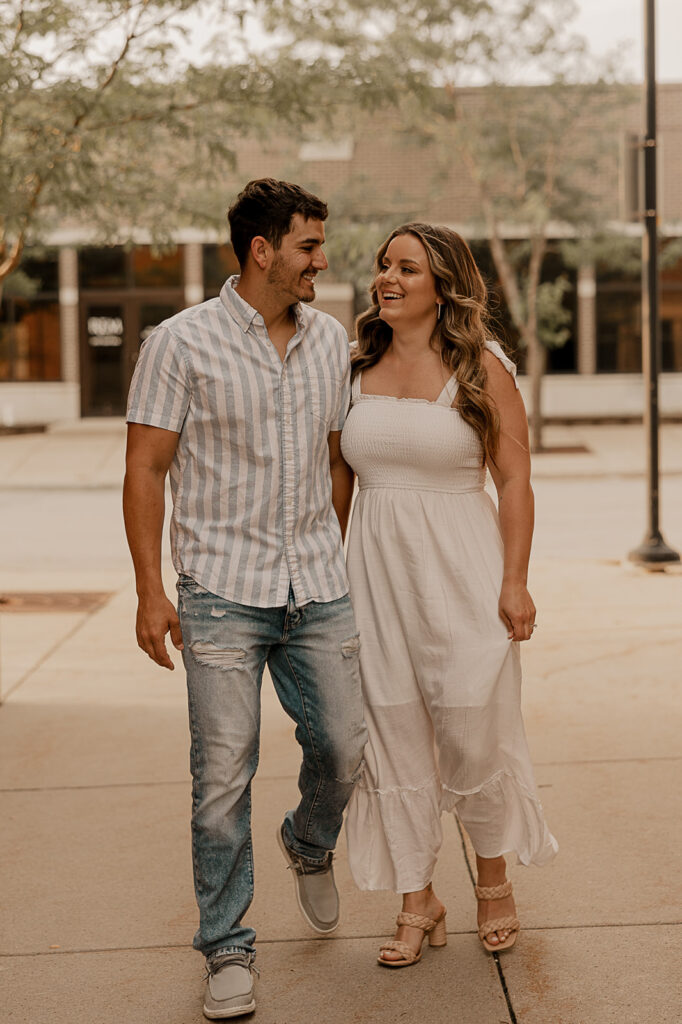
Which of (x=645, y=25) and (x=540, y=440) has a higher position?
(x=645, y=25)

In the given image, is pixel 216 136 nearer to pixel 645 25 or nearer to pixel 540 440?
pixel 645 25

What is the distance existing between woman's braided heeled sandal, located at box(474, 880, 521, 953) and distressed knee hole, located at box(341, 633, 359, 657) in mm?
773

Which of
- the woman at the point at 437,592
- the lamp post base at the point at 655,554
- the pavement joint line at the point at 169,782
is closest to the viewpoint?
the woman at the point at 437,592

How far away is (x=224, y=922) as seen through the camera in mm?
3383

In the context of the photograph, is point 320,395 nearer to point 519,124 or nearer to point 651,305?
Result: point 651,305

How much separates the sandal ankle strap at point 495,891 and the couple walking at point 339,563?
0.02m

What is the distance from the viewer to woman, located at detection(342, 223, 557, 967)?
11.8ft

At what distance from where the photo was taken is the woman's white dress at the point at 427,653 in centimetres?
360

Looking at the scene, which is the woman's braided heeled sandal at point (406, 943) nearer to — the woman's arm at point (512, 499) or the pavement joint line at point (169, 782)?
the woman's arm at point (512, 499)

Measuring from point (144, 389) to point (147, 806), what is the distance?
2.15 metres

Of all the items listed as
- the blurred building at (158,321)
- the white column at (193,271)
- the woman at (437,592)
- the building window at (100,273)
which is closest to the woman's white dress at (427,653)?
the woman at (437,592)

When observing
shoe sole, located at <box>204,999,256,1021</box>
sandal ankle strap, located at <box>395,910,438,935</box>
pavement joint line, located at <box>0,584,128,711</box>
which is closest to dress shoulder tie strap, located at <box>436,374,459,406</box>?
sandal ankle strap, located at <box>395,910,438,935</box>

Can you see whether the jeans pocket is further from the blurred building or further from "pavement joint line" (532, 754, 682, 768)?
the blurred building

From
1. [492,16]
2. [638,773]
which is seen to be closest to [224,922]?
[638,773]
